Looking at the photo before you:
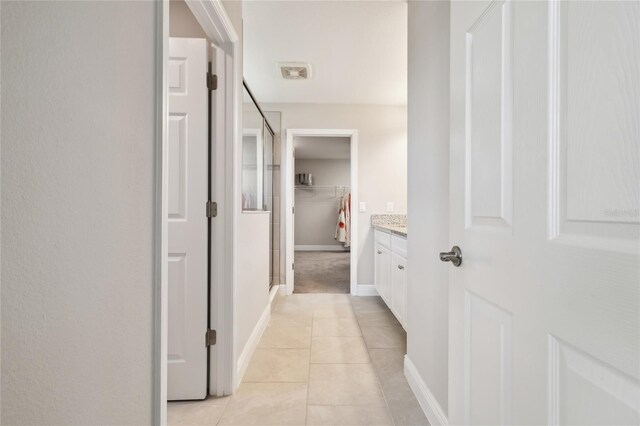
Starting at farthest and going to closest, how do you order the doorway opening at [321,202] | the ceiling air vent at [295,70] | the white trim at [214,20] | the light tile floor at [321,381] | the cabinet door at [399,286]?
the doorway opening at [321,202] < the ceiling air vent at [295,70] < the cabinet door at [399,286] < the light tile floor at [321,381] < the white trim at [214,20]

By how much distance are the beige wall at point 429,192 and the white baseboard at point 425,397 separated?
4cm

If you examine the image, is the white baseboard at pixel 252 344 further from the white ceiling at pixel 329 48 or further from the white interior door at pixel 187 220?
the white ceiling at pixel 329 48

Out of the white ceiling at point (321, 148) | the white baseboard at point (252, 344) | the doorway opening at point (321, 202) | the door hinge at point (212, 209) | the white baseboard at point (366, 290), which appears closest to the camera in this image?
the door hinge at point (212, 209)

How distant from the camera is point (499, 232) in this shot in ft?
2.45

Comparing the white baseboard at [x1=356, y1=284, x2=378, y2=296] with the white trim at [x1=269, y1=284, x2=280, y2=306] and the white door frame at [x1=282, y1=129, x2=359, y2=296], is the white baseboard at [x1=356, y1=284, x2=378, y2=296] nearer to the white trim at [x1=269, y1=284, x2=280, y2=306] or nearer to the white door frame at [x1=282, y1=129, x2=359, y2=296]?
the white door frame at [x1=282, y1=129, x2=359, y2=296]

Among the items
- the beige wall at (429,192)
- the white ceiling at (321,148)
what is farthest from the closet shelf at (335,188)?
the beige wall at (429,192)

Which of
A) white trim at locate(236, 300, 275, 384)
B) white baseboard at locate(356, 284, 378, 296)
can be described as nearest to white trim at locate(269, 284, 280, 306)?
white trim at locate(236, 300, 275, 384)

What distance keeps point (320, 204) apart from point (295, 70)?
5.32m

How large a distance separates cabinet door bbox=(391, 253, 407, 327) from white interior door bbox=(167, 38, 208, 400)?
4.81 ft

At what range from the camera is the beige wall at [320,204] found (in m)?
8.06

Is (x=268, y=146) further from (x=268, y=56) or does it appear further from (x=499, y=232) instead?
(x=499, y=232)

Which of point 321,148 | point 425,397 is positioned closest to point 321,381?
point 425,397

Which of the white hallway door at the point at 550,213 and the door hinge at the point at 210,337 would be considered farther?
the door hinge at the point at 210,337

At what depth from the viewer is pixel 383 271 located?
3107 millimetres
